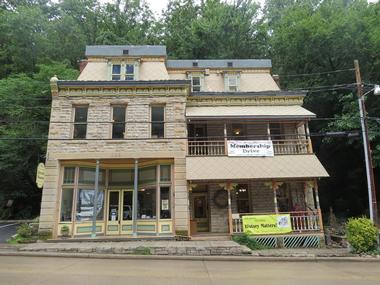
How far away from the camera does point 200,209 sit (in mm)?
18000

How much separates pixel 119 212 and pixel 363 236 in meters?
12.2

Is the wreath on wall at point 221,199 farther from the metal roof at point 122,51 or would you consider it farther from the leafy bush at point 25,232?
the leafy bush at point 25,232

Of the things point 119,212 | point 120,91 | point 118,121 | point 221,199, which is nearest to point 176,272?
point 119,212

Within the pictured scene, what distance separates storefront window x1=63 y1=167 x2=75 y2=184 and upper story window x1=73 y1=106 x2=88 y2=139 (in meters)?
1.80

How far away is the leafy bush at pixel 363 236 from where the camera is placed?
12.6 meters

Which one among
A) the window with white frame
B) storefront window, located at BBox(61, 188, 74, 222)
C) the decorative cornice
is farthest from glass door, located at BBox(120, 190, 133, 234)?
the window with white frame

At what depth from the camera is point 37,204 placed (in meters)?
28.8

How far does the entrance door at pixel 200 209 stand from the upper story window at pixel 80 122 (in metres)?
7.43

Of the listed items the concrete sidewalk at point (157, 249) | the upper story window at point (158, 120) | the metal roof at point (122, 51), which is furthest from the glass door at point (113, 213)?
the metal roof at point (122, 51)

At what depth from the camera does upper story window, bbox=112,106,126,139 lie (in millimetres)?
16859

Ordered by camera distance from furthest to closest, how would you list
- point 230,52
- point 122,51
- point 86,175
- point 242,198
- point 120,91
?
point 230,52
point 122,51
point 242,198
point 120,91
point 86,175

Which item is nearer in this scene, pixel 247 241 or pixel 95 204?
pixel 247 241

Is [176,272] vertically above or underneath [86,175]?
underneath

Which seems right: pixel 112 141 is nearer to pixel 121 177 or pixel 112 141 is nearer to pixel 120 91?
pixel 121 177
